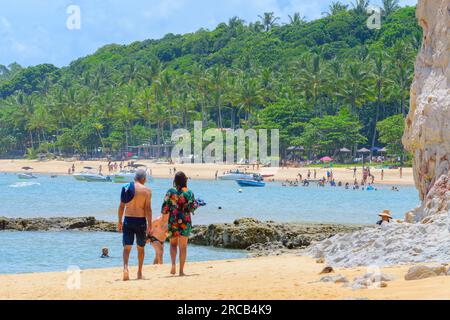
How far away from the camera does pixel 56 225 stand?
31.1 metres

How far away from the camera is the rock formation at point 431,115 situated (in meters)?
15.9

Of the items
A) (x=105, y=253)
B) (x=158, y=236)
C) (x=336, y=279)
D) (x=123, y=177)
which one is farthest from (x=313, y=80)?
(x=336, y=279)

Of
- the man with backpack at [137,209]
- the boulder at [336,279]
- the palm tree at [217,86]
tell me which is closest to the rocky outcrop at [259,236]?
the man with backpack at [137,209]

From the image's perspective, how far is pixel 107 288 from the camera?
38.6ft

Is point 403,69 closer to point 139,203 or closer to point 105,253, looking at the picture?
point 105,253

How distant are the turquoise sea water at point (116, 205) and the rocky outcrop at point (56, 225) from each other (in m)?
1.06

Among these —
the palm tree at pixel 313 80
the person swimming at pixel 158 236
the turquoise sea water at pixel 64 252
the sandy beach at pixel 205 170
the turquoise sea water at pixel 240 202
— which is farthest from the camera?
the palm tree at pixel 313 80

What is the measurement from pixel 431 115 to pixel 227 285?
248 inches

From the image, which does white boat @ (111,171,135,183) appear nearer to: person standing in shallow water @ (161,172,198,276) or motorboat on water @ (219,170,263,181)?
motorboat on water @ (219,170,263,181)

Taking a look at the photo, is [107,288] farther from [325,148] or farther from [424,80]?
[325,148]

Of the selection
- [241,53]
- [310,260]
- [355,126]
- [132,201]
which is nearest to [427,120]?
[310,260]

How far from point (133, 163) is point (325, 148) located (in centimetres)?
2455

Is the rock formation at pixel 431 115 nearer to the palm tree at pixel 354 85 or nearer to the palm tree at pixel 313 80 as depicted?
the palm tree at pixel 354 85

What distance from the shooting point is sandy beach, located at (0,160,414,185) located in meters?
78.4
